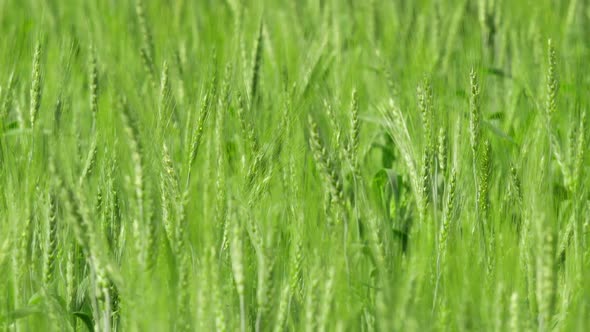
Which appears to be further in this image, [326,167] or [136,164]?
[326,167]

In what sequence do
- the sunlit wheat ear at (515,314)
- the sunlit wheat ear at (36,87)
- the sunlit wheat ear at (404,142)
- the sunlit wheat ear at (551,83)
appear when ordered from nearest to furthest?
the sunlit wheat ear at (515,314) → the sunlit wheat ear at (404,142) → the sunlit wheat ear at (36,87) → the sunlit wheat ear at (551,83)

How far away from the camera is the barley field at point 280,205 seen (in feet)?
5.17

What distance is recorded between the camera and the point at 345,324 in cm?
151

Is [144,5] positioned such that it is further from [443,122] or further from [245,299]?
[245,299]

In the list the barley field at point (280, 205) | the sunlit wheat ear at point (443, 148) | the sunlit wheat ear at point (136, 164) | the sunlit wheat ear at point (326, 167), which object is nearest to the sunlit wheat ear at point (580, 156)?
the barley field at point (280, 205)

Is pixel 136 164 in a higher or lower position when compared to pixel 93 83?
lower

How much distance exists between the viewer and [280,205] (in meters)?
Answer: 1.94

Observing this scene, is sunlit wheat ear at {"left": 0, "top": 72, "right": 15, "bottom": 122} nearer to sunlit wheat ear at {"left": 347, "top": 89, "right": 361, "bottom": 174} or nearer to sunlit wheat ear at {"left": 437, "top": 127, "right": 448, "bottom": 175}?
sunlit wheat ear at {"left": 347, "top": 89, "right": 361, "bottom": 174}

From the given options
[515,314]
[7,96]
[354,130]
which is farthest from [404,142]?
[7,96]

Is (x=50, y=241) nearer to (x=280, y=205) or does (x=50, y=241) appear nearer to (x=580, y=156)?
(x=280, y=205)

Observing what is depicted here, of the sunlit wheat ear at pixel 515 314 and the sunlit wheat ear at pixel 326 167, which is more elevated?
the sunlit wheat ear at pixel 326 167

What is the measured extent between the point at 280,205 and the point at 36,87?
65cm

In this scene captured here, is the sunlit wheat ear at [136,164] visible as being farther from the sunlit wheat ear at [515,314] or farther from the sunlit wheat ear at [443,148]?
the sunlit wheat ear at [443,148]

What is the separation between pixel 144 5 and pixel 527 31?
1.34 m
